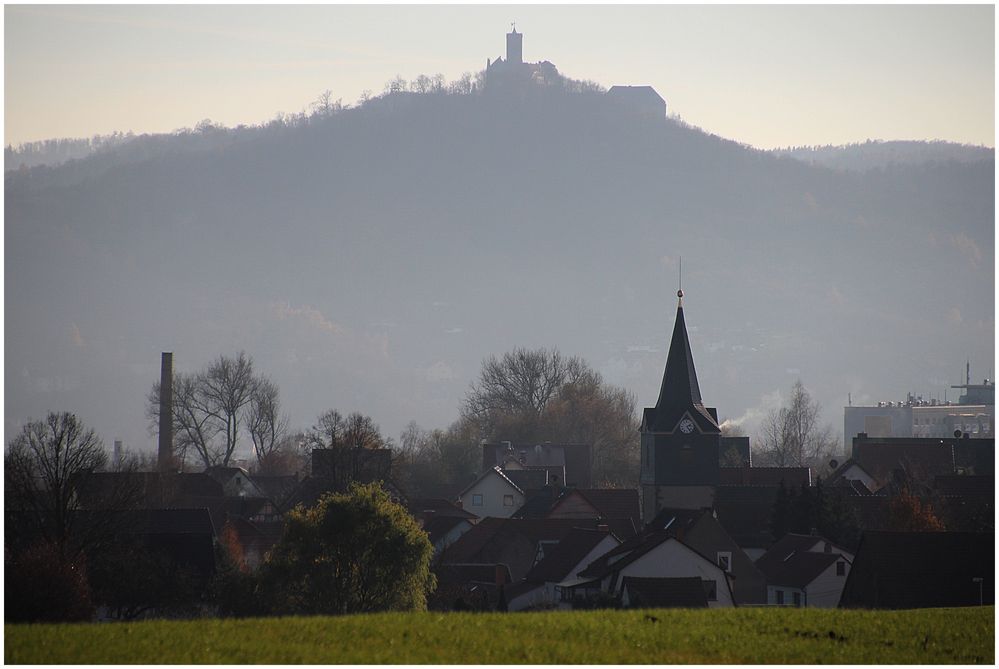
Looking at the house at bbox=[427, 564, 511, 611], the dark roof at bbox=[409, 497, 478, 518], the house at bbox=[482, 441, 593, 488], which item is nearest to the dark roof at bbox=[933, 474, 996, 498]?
the dark roof at bbox=[409, 497, 478, 518]

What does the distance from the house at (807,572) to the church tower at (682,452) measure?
10.3 metres

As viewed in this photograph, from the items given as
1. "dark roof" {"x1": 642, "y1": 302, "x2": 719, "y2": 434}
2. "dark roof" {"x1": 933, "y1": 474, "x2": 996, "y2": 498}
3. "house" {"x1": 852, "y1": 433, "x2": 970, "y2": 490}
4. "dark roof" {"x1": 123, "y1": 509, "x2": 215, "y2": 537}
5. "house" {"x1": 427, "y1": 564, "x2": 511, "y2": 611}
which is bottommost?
"house" {"x1": 427, "y1": 564, "x2": 511, "y2": 611}

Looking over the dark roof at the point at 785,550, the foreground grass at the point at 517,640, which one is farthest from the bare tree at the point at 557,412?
the foreground grass at the point at 517,640

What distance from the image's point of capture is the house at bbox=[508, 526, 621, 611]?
44.7m

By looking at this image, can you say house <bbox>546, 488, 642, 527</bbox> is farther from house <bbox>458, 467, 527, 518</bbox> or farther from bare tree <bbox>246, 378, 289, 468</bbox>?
bare tree <bbox>246, 378, 289, 468</bbox>

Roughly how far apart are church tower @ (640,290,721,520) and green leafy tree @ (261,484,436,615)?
1058 inches

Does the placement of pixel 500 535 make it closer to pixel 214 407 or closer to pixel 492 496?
pixel 492 496

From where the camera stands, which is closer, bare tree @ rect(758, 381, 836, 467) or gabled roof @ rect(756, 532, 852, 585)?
gabled roof @ rect(756, 532, 852, 585)

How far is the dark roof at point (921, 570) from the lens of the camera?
35906 millimetres

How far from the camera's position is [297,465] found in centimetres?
10494

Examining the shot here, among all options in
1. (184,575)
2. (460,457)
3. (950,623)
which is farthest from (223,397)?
(950,623)

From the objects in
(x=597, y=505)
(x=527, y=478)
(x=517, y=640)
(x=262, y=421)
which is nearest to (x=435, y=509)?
(x=597, y=505)

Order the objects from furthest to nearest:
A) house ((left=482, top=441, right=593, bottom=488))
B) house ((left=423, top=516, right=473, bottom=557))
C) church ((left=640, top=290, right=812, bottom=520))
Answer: house ((left=482, top=441, right=593, bottom=488)), church ((left=640, top=290, right=812, bottom=520)), house ((left=423, top=516, right=473, bottom=557))

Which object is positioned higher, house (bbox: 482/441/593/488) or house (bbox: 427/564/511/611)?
house (bbox: 482/441/593/488)
